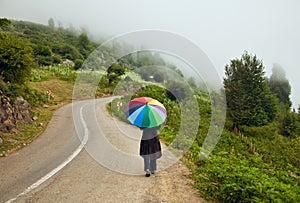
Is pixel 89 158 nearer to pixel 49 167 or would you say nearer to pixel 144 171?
pixel 49 167

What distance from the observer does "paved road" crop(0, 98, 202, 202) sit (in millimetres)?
5340

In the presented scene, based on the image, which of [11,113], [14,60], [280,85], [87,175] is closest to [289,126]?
[280,85]

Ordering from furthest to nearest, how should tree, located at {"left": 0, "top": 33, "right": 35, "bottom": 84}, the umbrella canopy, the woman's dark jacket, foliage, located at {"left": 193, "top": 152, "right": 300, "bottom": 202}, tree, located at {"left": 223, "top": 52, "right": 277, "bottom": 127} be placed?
tree, located at {"left": 223, "top": 52, "right": 277, "bottom": 127} → tree, located at {"left": 0, "top": 33, "right": 35, "bottom": 84} → the woman's dark jacket → the umbrella canopy → foliage, located at {"left": 193, "top": 152, "right": 300, "bottom": 202}

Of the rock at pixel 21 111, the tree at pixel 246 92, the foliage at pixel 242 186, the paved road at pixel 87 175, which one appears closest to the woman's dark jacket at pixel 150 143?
the paved road at pixel 87 175

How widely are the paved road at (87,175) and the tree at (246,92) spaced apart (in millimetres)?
29864

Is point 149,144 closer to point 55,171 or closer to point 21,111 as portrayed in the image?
point 55,171

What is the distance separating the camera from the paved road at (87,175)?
5340 mm

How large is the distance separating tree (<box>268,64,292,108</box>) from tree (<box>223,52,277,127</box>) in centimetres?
4591

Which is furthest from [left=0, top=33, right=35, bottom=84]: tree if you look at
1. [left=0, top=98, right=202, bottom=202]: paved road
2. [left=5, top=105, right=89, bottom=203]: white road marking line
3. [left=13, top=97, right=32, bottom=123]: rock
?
[left=5, top=105, right=89, bottom=203]: white road marking line

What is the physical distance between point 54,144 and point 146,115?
18.5 feet

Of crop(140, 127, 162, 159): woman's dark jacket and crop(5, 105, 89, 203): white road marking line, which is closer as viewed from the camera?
crop(5, 105, 89, 203): white road marking line

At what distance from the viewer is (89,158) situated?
27.4 ft

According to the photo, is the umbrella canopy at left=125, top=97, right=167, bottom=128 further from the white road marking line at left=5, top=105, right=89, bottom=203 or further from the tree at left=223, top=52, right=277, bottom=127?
the tree at left=223, top=52, right=277, bottom=127

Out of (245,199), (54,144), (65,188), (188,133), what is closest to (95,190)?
(65,188)
